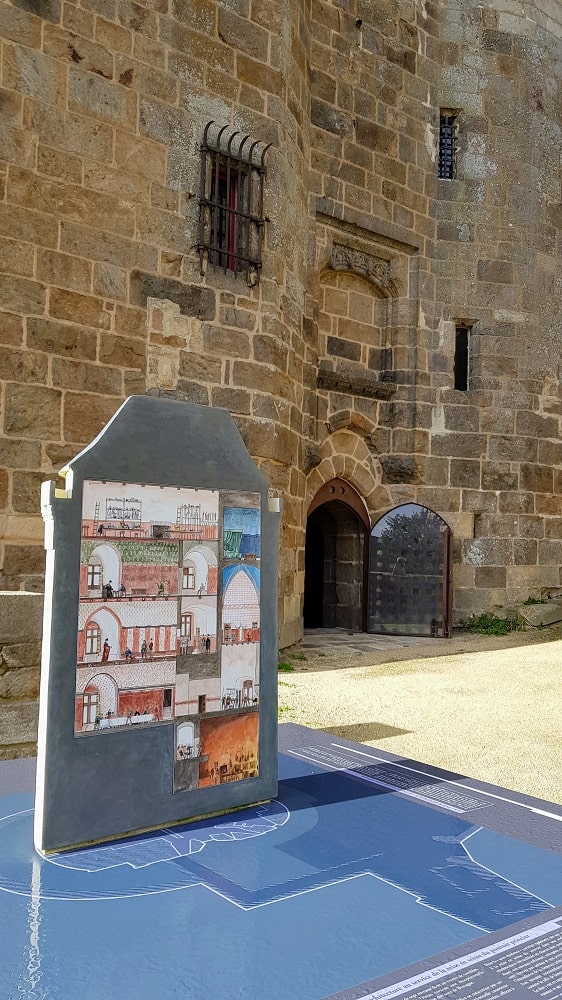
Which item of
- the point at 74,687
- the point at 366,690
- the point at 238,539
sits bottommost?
the point at 366,690

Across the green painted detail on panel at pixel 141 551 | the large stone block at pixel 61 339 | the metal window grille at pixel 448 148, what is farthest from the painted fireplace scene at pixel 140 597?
the metal window grille at pixel 448 148

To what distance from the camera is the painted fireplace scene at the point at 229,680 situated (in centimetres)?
289

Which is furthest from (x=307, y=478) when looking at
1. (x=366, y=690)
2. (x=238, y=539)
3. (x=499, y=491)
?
(x=238, y=539)

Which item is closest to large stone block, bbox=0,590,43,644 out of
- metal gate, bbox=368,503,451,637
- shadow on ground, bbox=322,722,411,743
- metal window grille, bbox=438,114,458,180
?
shadow on ground, bbox=322,722,411,743

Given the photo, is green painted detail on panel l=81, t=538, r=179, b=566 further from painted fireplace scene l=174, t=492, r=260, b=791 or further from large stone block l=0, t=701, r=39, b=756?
large stone block l=0, t=701, r=39, b=756

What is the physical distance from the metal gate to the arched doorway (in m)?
0.18

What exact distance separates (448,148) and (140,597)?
358 inches

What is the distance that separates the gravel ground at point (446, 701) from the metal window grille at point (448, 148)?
18.5 feet

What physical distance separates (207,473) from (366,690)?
11.3ft

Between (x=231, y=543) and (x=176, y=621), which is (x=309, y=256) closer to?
(x=231, y=543)

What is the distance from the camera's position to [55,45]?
6.18 meters

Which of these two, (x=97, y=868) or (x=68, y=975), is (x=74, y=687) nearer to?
(x=97, y=868)

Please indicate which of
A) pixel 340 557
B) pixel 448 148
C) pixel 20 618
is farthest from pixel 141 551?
pixel 448 148

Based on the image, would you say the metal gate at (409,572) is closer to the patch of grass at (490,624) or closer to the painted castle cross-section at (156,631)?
the patch of grass at (490,624)
